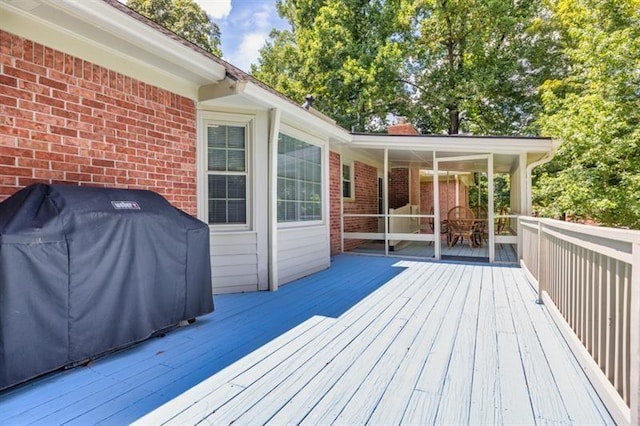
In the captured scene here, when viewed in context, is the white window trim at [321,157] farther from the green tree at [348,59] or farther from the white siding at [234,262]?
the green tree at [348,59]

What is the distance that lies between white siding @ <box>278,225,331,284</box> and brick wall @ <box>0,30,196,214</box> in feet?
5.22

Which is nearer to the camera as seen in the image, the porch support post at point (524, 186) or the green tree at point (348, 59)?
the porch support post at point (524, 186)

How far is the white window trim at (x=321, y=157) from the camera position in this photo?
5.54 meters

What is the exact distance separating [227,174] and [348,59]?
1149 centimetres

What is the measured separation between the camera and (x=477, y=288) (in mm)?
5098

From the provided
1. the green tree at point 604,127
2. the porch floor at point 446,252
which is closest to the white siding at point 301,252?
the porch floor at point 446,252

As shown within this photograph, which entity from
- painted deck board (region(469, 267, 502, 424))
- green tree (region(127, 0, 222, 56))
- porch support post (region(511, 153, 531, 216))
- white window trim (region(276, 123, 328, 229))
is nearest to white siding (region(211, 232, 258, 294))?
white window trim (region(276, 123, 328, 229))

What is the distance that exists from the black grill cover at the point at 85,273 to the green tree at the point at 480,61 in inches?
592

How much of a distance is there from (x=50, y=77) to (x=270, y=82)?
15.5 metres

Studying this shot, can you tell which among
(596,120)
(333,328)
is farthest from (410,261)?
(596,120)

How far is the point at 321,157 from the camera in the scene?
6.72 meters

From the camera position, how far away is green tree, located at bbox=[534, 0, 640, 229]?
1009 centimetres

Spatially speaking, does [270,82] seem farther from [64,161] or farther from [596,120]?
[64,161]

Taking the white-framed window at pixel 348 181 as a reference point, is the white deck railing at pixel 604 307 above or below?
below
